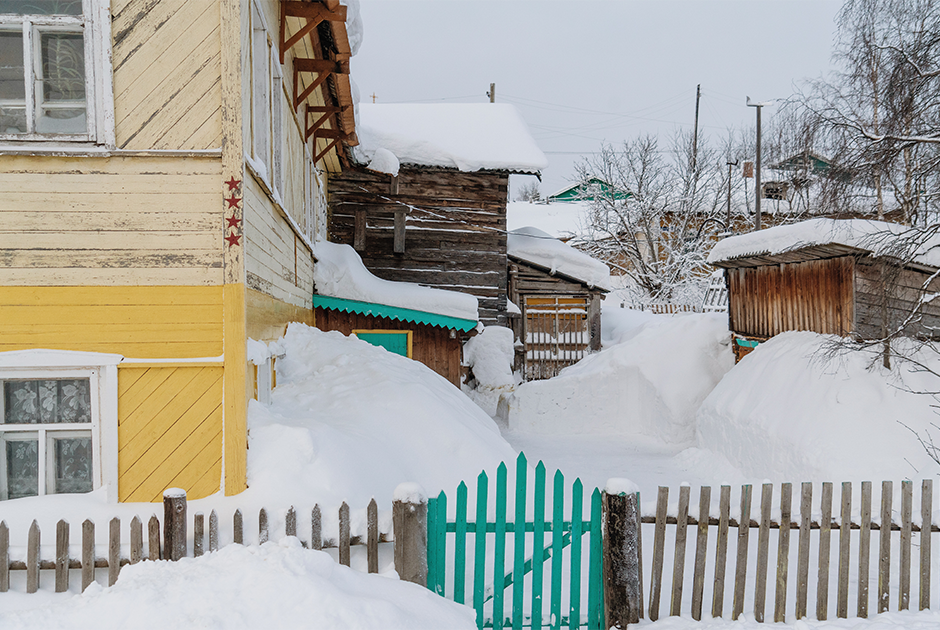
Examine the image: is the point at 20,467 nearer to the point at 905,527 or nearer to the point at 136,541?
the point at 136,541

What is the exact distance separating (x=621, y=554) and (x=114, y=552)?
3.11 m

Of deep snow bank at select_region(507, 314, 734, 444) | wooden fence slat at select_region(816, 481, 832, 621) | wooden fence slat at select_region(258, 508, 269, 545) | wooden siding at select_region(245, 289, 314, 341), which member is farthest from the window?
deep snow bank at select_region(507, 314, 734, 444)

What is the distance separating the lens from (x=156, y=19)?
4.52 m

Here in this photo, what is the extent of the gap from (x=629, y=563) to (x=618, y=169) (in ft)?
81.2

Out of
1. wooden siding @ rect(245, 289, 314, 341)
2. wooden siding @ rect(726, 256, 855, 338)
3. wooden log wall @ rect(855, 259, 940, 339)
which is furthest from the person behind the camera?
wooden siding @ rect(726, 256, 855, 338)

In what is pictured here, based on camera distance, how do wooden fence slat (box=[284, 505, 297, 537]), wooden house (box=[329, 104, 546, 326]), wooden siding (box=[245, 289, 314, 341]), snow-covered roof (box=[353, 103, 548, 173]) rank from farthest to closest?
1. snow-covered roof (box=[353, 103, 548, 173])
2. wooden house (box=[329, 104, 546, 326])
3. wooden siding (box=[245, 289, 314, 341])
4. wooden fence slat (box=[284, 505, 297, 537])

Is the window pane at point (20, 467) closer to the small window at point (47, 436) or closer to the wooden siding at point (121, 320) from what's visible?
the small window at point (47, 436)

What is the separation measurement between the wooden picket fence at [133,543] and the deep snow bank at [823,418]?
712cm

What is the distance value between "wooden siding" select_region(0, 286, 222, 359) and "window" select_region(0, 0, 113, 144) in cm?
112

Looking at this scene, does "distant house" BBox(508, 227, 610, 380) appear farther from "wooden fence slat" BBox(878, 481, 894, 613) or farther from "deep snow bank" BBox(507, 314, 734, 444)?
"wooden fence slat" BBox(878, 481, 894, 613)

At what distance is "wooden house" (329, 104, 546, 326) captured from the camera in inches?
566

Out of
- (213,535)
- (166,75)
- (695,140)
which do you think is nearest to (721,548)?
(213,535)

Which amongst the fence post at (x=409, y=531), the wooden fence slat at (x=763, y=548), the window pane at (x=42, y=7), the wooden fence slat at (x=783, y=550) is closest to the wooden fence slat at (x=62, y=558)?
the fence post at (x=409, y=531)

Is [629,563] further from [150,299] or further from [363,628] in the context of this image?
[150,299]
